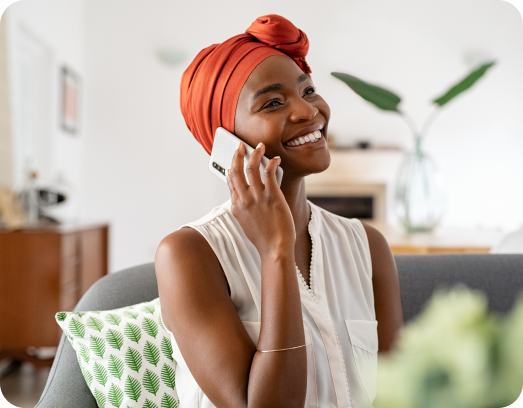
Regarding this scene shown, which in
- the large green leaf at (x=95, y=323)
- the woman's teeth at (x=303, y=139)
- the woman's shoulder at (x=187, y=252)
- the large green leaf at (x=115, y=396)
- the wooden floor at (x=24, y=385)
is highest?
the woman's teeth at (x=303, y=139)

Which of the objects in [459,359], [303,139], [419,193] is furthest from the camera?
[419,193]

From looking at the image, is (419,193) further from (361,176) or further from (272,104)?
(361,176)

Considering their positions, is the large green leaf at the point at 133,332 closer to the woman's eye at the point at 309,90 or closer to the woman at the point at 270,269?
the woman at the point at 270,269

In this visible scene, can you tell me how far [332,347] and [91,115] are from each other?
16.6 ft

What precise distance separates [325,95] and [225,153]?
16.7 feet

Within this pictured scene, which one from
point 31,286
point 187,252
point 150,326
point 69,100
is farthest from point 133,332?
point 69,100

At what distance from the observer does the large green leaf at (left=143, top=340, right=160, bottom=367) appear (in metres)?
1.13

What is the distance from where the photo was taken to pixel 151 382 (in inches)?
43.9

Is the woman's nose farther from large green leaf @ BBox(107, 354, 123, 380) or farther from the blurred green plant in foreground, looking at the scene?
the blurred green plant in foreground

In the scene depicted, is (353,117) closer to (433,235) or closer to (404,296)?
(433,235)

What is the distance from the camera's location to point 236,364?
88 centimetres

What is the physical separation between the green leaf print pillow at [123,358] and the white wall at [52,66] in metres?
2.83

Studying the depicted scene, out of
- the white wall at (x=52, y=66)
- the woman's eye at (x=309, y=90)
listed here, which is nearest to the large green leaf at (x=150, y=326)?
the woman's eye at (x=309, y=90)

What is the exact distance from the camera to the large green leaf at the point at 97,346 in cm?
109
